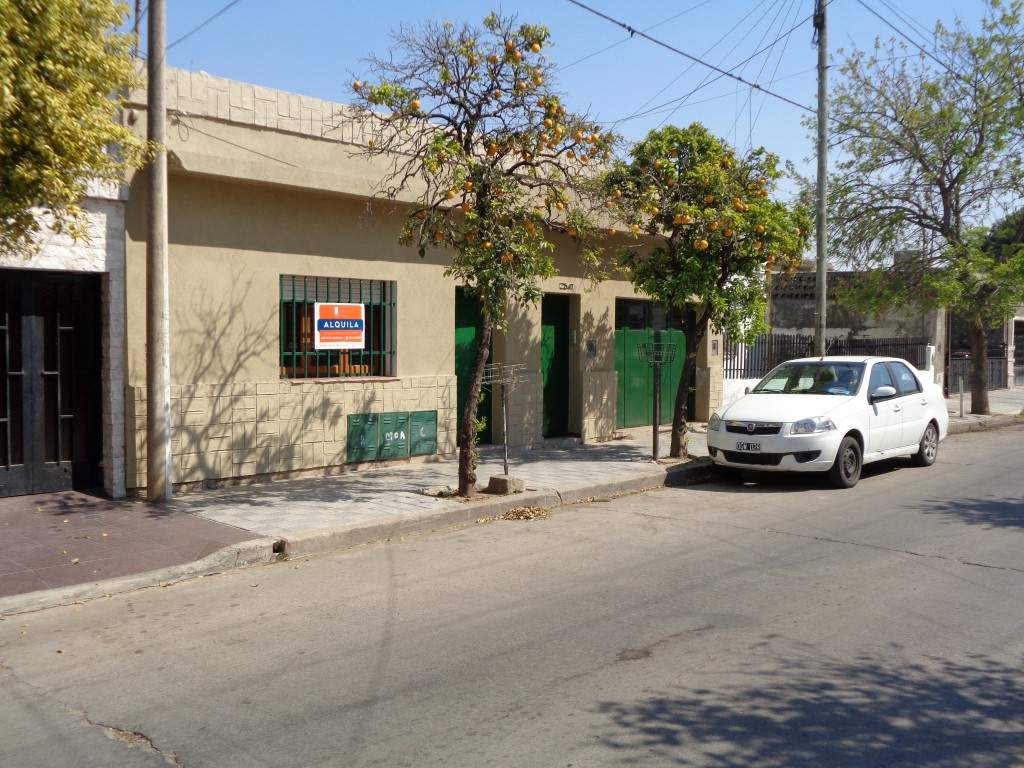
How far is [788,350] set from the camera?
21.8 meters

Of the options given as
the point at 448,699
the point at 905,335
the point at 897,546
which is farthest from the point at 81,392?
the point at 905,335

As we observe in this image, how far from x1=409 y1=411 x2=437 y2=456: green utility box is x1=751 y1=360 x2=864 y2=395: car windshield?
4509 mm

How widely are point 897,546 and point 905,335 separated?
20.5 metres

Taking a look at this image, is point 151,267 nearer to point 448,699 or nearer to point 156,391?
point 156,391

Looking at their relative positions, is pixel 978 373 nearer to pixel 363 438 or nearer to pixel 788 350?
pixel 788 350

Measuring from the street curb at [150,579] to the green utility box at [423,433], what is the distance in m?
4.68

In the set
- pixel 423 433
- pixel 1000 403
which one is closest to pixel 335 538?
pixel 423 433

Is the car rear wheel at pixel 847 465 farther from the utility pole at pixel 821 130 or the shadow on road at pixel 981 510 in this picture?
the utility pole at pixel 821 130

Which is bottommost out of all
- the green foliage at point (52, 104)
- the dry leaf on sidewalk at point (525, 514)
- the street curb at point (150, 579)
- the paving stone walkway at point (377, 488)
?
the street curb at point (150, 579)

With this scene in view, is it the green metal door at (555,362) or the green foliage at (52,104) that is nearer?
the green foliage at (52,104)

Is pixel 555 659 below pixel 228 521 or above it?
below

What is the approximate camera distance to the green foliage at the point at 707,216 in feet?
40.1

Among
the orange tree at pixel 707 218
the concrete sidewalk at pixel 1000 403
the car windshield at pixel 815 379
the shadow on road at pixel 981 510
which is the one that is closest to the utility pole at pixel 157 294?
the orange tree at pixel 707 218

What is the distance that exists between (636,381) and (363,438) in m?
6.49
